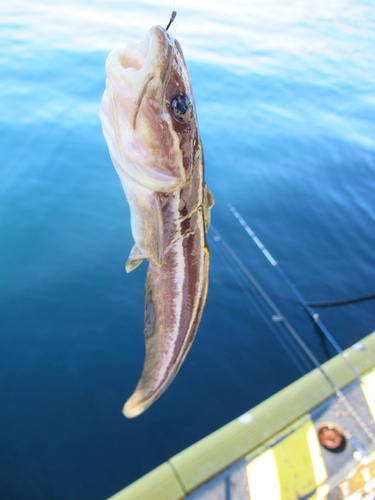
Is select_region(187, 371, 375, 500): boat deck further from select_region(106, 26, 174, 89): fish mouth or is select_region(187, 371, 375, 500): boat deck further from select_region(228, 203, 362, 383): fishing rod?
select_region(106, 26, 174, 89): fish mouth

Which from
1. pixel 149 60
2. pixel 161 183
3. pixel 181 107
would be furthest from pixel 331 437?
pixel 149 60

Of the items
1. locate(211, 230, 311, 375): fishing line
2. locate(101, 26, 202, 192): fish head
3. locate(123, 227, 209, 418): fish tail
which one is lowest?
locate(211, 230, 311, 375): fishing line

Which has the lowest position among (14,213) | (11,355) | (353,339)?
(11,355)

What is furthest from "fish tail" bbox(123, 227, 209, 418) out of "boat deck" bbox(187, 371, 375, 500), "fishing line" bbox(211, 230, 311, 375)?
"fishing line" bbox(211, 230, 311, 375)

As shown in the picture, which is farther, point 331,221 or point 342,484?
point 331,221

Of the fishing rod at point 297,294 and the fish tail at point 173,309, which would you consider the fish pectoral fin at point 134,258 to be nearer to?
the fish tail at point 173,309

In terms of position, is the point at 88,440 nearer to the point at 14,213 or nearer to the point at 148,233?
the point at 148,233

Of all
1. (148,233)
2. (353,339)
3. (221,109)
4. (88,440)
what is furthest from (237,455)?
(221,109)

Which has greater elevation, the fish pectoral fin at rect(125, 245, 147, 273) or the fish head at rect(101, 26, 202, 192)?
the fish head at rect(101, 26, 202, 192)
